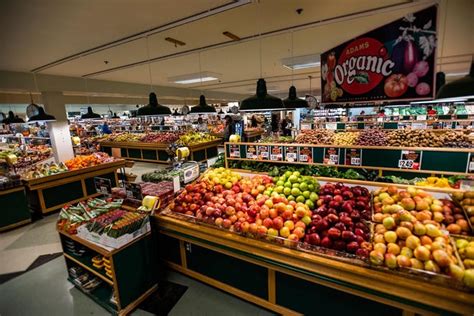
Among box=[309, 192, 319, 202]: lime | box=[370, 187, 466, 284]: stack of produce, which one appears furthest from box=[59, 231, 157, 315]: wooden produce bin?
box=[370, 187, 466, 284]: stack of produce

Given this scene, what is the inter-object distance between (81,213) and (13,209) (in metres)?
3.07

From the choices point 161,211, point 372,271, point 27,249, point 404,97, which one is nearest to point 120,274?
point 161,211

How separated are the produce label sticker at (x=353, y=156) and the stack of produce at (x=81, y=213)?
4476 mm

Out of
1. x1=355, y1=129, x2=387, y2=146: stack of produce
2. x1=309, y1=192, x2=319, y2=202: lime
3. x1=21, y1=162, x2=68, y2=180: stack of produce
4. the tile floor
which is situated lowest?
the tile floor

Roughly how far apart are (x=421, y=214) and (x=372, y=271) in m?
0.72

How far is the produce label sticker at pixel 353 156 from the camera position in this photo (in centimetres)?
488

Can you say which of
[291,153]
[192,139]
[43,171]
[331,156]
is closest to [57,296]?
[43,171]

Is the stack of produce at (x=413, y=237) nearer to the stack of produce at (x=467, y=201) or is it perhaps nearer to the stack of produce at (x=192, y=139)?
the stack of produce at (x=467, y=201)

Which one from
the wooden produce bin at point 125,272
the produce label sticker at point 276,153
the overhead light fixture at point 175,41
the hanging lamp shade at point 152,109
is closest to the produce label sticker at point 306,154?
the produce label sticker at point 276,153

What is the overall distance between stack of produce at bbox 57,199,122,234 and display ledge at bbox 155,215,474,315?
1248mm

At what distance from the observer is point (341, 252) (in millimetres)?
1927

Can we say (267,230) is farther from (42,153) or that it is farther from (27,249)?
(42,153)

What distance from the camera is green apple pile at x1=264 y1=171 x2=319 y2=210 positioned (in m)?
2.61

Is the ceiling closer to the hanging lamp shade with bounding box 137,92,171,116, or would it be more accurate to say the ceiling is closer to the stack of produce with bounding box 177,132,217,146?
the hanging lamp shade with bounding box 137,92,171,116
